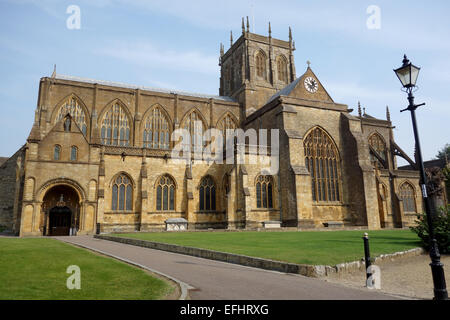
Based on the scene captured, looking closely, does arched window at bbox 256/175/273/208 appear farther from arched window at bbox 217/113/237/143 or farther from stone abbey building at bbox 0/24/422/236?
arched window at bbox 217/113/237/143

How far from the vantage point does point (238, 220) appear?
1145 inches

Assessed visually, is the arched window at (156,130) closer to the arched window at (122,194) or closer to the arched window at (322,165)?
the arched window at (122,194)

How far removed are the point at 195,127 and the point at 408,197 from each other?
26974 mm

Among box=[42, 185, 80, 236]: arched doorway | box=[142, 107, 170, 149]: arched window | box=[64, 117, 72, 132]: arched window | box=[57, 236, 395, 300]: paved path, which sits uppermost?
box=[142, 107, 170, 149]: arched window

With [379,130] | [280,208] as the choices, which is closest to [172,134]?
[280,208]

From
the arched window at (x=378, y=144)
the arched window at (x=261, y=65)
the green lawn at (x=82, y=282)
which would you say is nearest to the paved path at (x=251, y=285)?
the green lawn at (x=82, y=282)

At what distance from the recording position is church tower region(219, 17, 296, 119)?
44531 mm

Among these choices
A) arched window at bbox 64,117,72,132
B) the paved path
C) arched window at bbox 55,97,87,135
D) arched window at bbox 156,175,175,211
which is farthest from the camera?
arched window at bbox 55,97,87,135

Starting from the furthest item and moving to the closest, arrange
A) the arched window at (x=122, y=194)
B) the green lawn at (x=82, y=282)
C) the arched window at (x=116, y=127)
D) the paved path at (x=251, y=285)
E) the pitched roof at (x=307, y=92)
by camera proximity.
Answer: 1. the arched window at (x=116, y=127)
2. the pitched roof at (x=307, y=92)
3. the arched window at (x=122, y=194)
4. the paved path at (x=251, y=285)
5. the green lawn at (x=82, y=282)

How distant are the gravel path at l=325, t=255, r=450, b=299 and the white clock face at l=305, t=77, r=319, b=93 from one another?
2643cm

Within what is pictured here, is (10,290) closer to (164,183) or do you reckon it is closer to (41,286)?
(41,286)

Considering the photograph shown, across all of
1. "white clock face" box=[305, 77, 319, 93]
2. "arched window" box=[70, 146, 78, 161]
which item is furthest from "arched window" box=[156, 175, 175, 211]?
"white clock face" box=[305, 77, 319, 93]

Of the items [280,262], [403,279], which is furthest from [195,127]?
[403,279]

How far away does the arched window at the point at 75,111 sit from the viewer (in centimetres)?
3503
